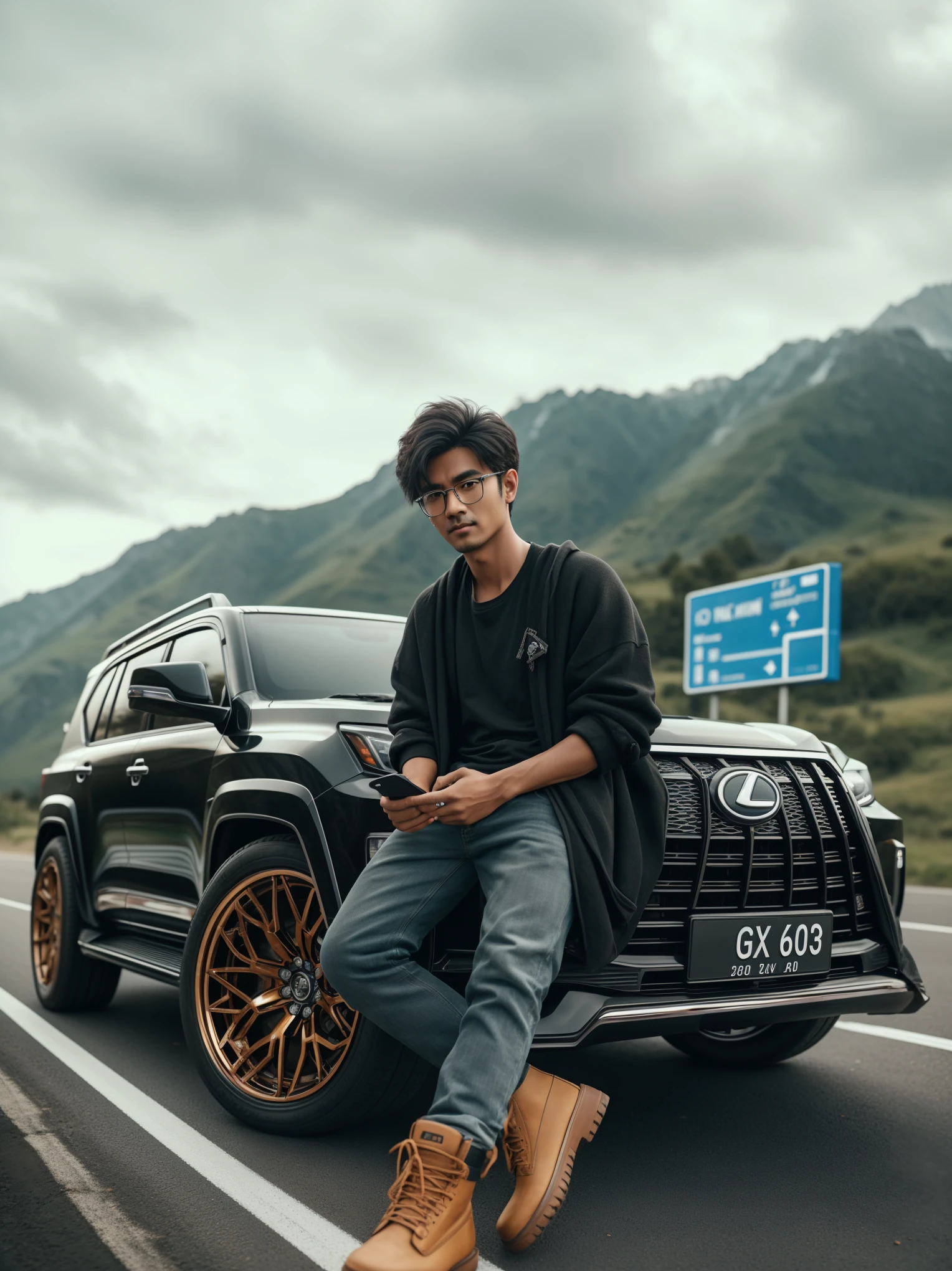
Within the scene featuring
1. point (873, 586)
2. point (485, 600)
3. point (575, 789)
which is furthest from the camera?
point (873, 586)

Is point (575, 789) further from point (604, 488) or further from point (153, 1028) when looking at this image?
point (604, 488)

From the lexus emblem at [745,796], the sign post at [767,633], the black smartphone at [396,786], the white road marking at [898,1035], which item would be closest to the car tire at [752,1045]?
the white road marking at [898,1035]

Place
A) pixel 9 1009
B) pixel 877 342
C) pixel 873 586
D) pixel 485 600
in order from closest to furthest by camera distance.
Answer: pixel 485 600, pixel 9 1009, pixel 873 586, pixel 877 342

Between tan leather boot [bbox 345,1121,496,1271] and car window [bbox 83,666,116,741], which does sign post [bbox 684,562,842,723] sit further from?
tan leather boot [bbox 345,1121,496,1271]

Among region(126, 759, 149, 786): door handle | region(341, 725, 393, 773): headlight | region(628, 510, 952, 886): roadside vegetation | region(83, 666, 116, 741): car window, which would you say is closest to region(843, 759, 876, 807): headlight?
region(341, 725, 393, 773): headlight

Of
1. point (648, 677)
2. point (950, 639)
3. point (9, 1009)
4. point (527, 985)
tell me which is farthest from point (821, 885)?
point (950, 639)

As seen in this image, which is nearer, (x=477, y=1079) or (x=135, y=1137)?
(x=477, y=1079)

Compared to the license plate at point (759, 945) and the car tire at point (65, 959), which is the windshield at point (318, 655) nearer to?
the license plate at point (759, 945)

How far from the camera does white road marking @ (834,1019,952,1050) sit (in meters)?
5.14

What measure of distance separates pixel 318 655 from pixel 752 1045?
2.29 metres

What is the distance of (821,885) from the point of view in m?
3.62

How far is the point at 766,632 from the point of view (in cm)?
2472

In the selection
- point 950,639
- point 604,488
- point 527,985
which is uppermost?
point 604,488

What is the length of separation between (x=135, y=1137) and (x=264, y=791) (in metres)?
1.12
